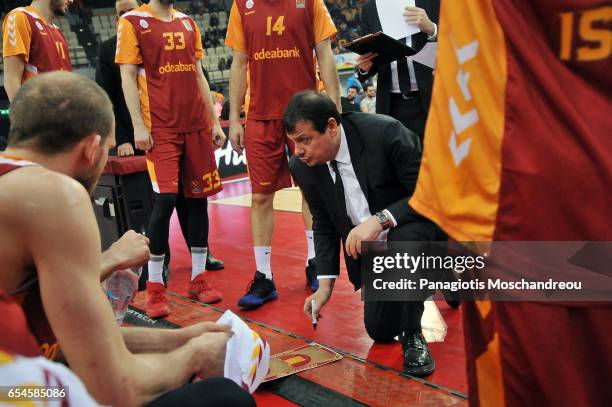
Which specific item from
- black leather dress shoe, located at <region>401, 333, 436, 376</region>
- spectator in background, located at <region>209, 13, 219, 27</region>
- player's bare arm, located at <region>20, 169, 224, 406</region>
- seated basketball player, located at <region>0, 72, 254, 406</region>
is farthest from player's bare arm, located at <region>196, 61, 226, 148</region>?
spectator in background, located at <region>209, 13, 219, 27</region>

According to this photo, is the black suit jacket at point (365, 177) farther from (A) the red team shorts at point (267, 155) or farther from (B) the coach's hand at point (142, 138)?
(B) the coach's hand at point (142, 138)

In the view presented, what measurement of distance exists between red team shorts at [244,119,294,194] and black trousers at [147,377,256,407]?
234 cm

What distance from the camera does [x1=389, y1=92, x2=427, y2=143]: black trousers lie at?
139 inches

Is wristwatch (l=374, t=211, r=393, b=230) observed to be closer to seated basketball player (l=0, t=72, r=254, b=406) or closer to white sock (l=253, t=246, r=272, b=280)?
seated basketball player (l=0, t=72, r=254, b=406)

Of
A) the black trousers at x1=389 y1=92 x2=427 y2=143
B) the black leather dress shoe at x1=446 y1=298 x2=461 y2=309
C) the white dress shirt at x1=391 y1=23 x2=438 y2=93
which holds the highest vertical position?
the white dress shirt at x1=391 y1=23 x2=438 y2=93

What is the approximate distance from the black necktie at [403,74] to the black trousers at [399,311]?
1.10m

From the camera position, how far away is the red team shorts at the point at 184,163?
3760 mm

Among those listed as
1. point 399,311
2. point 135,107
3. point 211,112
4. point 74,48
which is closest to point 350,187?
point 399,311

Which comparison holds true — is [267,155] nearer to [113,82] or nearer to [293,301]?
[293,301]

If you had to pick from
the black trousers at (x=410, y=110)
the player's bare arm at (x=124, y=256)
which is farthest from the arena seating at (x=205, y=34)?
the player's bare arm at (x=124, y=256)

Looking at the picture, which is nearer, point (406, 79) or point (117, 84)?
point (406, 79)

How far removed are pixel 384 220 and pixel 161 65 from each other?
2.10 m

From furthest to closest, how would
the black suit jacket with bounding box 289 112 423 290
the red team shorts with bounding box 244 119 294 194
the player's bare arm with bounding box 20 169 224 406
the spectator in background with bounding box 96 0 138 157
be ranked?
the spectator in background with bounding box 96 0 138 157, the red team shorts with bounding box 244 119 294 194, the black suit jacket with bounding box 289 112 423 290, the player's bare arm with bounding box 20 169 224 406

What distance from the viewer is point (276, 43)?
12.2ft
